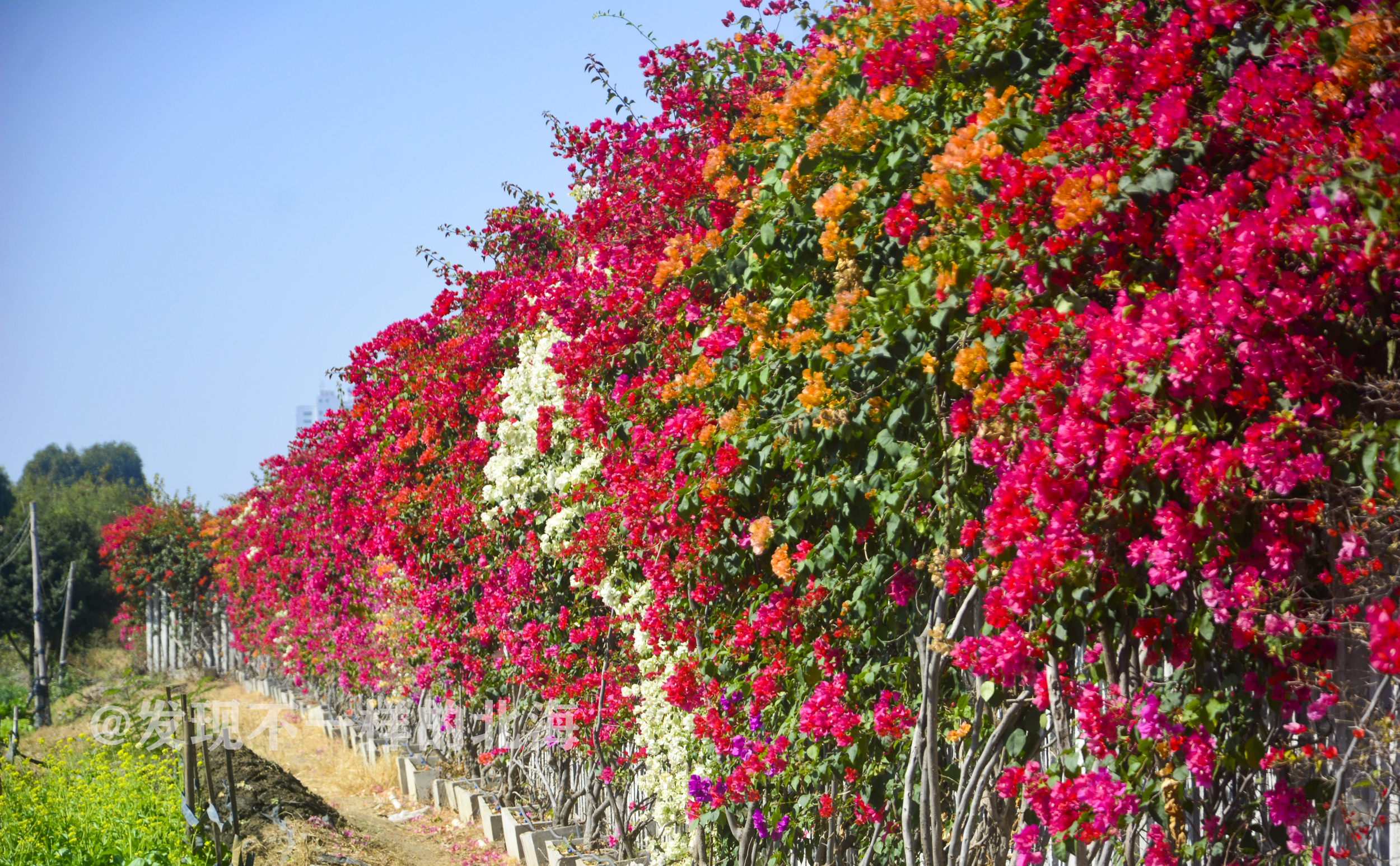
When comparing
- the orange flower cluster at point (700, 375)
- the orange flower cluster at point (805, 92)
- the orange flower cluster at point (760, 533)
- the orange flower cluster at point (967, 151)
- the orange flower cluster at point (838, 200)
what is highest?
the orange flower cluster at point (805, 92)

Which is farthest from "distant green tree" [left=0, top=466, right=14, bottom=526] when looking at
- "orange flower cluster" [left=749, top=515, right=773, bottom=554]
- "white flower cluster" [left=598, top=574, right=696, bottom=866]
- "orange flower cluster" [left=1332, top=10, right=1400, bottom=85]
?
"orange flower cluster" [left=1332, top=10, right=1400, bottom=85]

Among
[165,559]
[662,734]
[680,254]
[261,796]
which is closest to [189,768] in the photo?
[261,796]

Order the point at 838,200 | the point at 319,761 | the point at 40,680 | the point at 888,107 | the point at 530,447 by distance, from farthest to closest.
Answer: the point at 40,680 < the point at 319,761 < the point at 530,447 < the point at 838,200 < the point at 888,107

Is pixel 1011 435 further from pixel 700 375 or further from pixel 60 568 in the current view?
pixel 60 568

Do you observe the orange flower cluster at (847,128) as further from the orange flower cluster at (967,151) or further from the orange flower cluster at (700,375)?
the orange flower cluster at (700,375)

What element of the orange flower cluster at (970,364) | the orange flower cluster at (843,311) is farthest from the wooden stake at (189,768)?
the orange flower cluster at (970,364)

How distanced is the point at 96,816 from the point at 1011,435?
5.41 m

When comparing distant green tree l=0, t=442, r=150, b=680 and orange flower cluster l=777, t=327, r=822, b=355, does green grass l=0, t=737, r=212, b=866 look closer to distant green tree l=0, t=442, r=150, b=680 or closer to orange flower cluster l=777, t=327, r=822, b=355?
orange flower cluster l=777, t=327, r=822, b=355

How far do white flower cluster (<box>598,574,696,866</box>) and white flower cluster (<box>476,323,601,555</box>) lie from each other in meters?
0.86

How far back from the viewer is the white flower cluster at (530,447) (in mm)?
5711

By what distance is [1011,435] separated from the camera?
7.98ft

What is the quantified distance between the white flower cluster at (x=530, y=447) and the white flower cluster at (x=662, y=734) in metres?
0.86

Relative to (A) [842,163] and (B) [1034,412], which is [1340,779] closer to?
(B) [1034,412]

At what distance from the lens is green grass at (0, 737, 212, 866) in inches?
202
